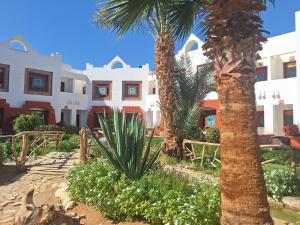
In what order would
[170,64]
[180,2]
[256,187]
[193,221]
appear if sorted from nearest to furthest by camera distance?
[256,187], [193,221], [180,2], [170,64]

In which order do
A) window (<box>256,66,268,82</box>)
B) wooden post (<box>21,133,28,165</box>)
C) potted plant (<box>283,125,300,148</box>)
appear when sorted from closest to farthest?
1. wooden post (<box>21,133,28,165</box>)
2. potted plant (<box>283,125,300,148</box>)
3. window (<box>256,66,268,82</box>)

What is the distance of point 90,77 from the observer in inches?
1324

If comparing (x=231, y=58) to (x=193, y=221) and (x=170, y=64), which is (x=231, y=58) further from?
(x=170, y=64)

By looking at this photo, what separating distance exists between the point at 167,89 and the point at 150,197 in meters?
8.27

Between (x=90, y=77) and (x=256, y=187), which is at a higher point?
(x=90, y=77)

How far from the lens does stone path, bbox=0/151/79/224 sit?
7.87m

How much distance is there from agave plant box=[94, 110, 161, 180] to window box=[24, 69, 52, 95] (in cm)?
2164

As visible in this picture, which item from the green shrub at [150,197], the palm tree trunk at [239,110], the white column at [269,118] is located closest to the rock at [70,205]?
the green shrub at [150,197]

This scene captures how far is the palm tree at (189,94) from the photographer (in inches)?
544

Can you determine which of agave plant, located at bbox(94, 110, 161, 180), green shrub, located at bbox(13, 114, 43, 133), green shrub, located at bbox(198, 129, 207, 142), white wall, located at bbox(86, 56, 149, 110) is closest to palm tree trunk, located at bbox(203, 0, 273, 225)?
agave plant, located at bbox(94, 110, 161, 180)

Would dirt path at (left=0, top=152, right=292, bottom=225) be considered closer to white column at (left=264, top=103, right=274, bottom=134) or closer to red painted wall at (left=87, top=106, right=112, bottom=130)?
white column at (left=264, top=103, right=274, bottom=134)

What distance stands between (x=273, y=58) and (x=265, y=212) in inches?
769

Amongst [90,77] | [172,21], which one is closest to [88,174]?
[172,21]

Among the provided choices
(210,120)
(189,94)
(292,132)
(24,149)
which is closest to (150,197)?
(24,149)
